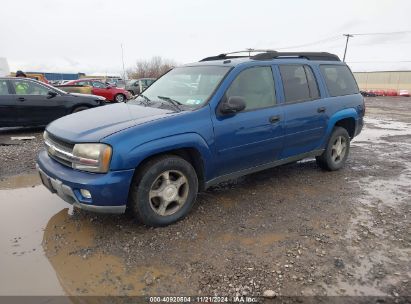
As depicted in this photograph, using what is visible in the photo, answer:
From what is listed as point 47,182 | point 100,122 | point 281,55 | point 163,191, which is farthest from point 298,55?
point 47,182

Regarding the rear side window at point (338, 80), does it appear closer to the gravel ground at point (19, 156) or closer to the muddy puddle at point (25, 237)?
the muddy puddle at point (25, 237)

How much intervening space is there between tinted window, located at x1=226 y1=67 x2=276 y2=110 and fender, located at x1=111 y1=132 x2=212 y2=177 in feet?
2.44

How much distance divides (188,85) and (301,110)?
1636 mm

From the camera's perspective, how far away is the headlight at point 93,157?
10.9ft

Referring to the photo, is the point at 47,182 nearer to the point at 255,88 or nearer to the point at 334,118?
the point at 255,88

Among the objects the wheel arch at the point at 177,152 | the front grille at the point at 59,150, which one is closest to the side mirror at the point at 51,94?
the front grille at the point at 59,150

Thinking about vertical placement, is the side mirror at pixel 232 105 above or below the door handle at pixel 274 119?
above

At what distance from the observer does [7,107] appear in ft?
29.0

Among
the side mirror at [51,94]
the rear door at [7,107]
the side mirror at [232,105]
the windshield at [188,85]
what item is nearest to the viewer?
the side mirror at [232,105]

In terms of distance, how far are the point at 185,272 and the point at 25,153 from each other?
5293 mm

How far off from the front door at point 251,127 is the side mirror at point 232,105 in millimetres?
80

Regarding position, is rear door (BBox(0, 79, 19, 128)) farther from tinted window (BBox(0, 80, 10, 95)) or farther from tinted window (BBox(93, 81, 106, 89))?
tinted window (BBox(93, 81, 106, 89))

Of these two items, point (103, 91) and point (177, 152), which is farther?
point (103, 91)

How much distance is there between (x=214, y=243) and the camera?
11.7ft
